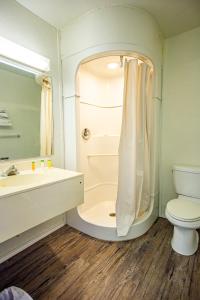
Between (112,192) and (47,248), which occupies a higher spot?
(112,192)

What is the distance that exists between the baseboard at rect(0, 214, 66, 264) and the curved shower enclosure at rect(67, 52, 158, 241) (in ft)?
0.58

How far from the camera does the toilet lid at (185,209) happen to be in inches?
61.9

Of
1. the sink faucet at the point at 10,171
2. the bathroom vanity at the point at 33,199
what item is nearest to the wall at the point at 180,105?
the bathroom vanity at the point at 33,199

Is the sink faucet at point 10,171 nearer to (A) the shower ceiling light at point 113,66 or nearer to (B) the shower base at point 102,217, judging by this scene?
(B) the shower base at point 102,217

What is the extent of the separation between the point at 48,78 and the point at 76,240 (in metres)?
1.85

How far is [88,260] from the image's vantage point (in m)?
1.58

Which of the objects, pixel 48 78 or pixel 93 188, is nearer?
pixel 48 78

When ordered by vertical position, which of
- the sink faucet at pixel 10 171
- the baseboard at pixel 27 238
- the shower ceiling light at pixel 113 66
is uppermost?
the shower ceiling light at pixel 113 66

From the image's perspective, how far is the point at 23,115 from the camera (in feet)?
5.75

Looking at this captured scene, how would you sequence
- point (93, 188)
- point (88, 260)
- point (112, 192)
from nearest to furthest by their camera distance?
1. point (88, 260)
2. point (93, 188)
3. point (112, 192)

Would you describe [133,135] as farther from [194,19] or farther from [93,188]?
[194,19]

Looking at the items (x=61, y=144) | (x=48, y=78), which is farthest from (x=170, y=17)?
(x=61, y=144)

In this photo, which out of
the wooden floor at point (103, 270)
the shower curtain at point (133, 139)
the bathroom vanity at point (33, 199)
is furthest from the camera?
the shower curtain at point (133, 139)

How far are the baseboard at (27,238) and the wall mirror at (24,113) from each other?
81 centimetres
